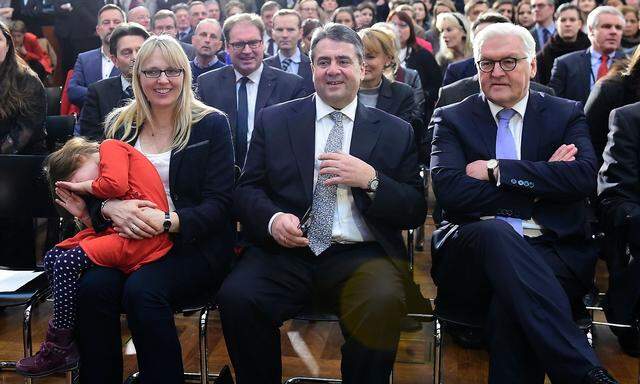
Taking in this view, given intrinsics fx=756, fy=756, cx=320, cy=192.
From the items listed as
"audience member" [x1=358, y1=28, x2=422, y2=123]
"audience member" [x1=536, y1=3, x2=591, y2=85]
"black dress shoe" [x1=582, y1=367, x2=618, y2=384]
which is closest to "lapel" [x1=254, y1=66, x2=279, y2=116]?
"audience member" [x1=358, y1=28, x2=422, y2=123]

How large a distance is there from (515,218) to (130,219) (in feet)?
4.58

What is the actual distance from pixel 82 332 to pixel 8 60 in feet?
6.54

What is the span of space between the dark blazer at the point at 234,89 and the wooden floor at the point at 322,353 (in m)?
1.20

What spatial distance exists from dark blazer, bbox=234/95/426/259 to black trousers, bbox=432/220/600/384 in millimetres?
240

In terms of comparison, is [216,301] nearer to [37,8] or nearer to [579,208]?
[579,208]

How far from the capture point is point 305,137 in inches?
113

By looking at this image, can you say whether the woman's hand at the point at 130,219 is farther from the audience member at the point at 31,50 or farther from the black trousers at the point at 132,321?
the audience member at the point at 31,50

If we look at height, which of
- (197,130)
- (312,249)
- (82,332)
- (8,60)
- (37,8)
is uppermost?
(37,8)

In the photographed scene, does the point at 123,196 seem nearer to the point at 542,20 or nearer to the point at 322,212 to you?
the point at 322,212

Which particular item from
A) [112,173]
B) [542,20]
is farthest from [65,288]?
[542,20]

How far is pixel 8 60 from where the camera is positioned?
4.03m

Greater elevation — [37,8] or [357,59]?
Result: [37,8]

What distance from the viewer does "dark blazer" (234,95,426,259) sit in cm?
273

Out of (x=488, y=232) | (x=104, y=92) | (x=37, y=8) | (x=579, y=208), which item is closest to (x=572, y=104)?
(x=579, y=208)
